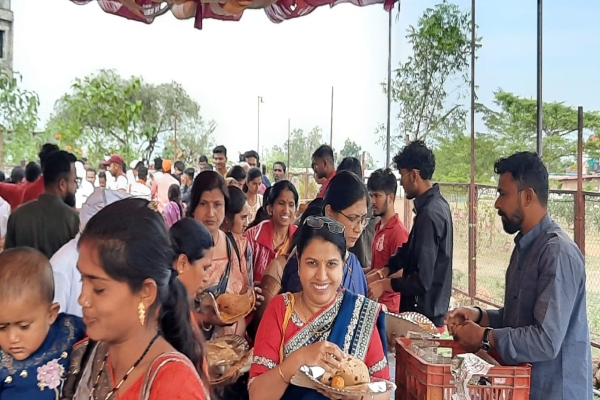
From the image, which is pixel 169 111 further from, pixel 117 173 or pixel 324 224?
pixel 324 224

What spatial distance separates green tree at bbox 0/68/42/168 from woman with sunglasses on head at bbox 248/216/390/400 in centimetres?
978

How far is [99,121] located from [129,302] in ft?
46.1

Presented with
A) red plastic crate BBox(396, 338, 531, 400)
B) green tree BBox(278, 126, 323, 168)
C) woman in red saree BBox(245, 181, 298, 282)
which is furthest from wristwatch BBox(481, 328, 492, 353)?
green tree BBox(278, 126, 323, 168)

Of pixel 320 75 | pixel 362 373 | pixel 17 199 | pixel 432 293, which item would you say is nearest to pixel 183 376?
pixel 362 373

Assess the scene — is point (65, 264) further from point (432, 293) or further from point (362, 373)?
point (432, 293)

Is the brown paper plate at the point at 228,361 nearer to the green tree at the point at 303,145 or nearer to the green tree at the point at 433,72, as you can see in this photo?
the green tree at the point at 433,72

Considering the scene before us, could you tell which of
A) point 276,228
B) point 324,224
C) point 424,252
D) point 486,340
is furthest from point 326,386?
point 276,228

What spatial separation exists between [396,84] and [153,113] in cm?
1211

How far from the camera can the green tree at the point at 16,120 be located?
11.0m

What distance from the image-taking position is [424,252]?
11.6ft

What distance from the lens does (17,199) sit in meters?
6.23

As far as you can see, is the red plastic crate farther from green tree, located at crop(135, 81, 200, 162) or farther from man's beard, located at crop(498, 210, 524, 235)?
green tree, located at crop(135, 81, 200, 162)

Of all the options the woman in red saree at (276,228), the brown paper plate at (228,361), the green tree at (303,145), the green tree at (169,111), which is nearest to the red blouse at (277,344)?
the brown paper plate at (228,361)

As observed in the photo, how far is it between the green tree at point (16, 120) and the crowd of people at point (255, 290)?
25.1 ft
